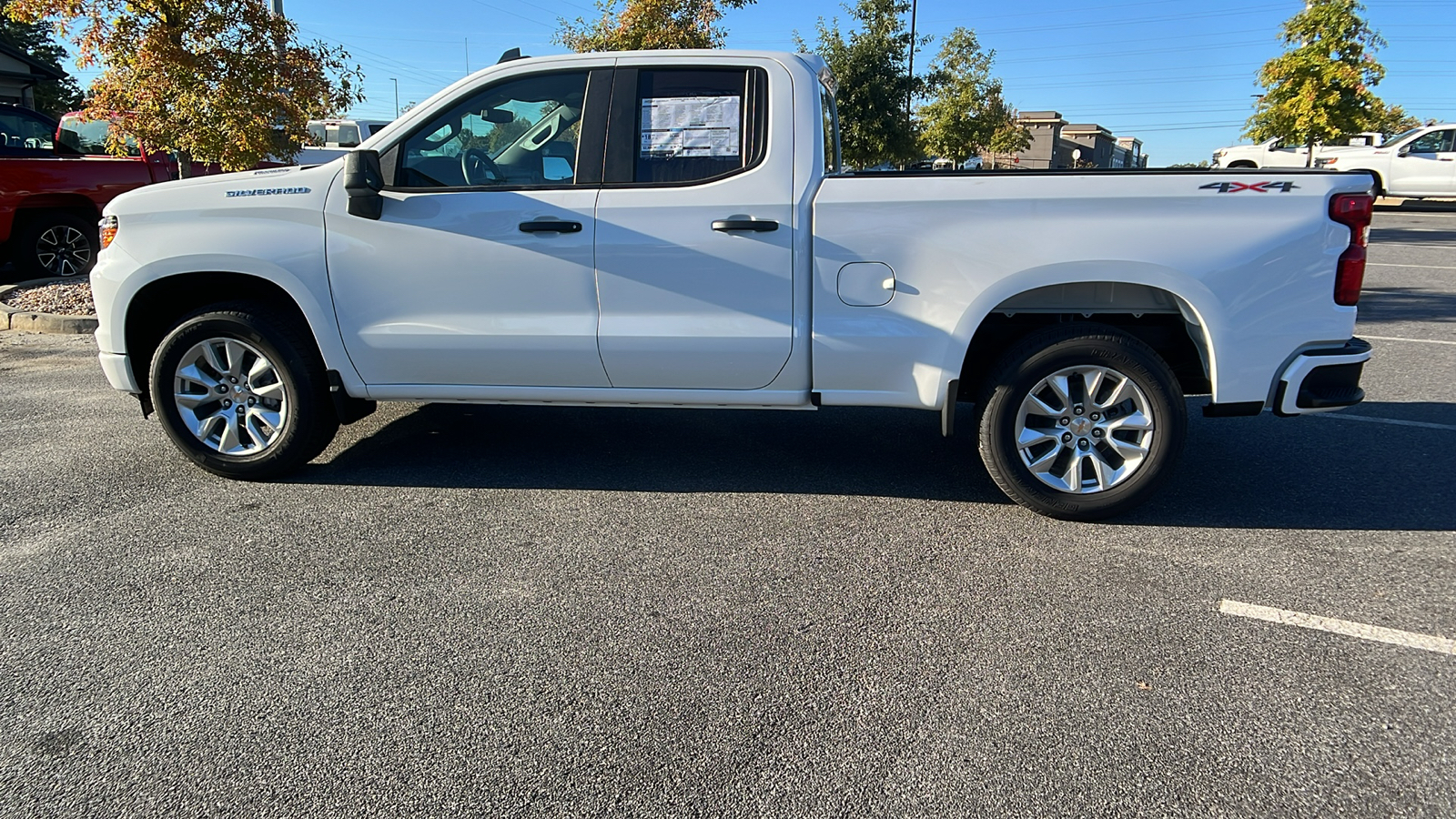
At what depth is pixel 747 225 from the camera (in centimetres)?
396

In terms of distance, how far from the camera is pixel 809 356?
4090 millimetres

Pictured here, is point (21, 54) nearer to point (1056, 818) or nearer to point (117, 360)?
point (117, 360)

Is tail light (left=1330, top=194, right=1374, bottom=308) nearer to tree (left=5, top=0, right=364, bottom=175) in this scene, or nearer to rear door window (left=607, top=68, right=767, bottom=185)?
rear door window (left=607, top=68, right=767, bottom=185)

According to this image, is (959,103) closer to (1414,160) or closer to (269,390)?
(1414,160)

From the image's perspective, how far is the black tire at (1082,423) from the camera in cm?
390

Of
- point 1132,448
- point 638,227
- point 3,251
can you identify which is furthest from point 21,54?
point 1132,448

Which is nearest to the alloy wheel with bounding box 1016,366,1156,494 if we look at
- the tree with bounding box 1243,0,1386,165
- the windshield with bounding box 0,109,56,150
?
the windshield with bounding box 0,109,56,150

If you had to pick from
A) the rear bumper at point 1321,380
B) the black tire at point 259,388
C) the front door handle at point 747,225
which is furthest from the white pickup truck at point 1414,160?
the black tire at point 259,388

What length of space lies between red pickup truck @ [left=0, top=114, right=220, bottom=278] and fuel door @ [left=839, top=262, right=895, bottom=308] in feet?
30.4

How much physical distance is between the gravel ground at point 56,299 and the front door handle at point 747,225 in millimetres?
7733

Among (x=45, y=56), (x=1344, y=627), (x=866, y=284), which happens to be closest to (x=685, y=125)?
(x=866, y=284)

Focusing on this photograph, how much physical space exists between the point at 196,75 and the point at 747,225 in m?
7.59

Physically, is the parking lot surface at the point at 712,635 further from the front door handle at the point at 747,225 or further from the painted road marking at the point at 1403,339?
the painted road marking at the point at 1403,339

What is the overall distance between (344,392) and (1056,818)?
3.62m
